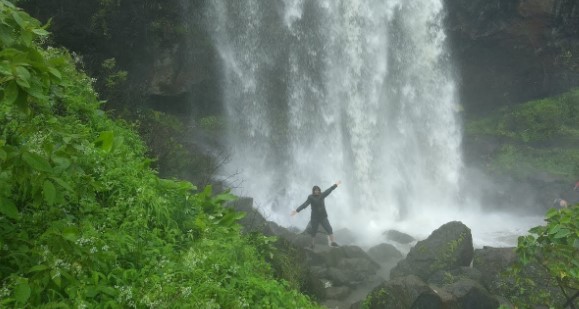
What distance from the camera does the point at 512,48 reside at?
22.2m

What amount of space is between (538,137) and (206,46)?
55.4ft

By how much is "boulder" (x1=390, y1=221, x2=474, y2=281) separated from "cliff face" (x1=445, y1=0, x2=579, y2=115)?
603 inches

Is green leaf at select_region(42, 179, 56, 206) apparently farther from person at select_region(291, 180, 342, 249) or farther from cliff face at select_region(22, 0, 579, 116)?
person at select_region(291, 180, 342, 249)

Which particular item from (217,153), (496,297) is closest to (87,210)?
(496,297)

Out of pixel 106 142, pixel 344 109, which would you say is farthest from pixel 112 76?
pixel 344 109

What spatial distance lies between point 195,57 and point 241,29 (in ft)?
7.80

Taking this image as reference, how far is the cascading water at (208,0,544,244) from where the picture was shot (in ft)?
61.9

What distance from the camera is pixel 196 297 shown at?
3.00 metres

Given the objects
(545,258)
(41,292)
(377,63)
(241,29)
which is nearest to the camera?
(41,292)

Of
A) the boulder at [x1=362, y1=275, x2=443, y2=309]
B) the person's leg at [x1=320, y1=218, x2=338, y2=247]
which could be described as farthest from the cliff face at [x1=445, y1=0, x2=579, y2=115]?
the boulder at [x1=362, y1=275, x2=443, y2=309]

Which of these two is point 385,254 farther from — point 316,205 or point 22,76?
point 22,76

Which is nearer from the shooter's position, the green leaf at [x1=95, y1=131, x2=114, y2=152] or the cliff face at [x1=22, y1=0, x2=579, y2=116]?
the green leaf at [x1=95, y1=131, x2=114, y2=152]

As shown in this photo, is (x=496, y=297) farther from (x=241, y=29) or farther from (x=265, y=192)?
(x=241, y=29)

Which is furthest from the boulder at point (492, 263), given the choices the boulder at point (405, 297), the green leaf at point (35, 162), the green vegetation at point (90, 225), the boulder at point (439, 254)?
the green leaf at point (35, 162)
